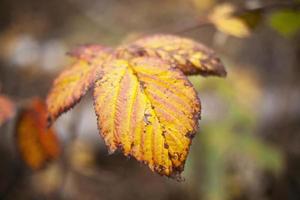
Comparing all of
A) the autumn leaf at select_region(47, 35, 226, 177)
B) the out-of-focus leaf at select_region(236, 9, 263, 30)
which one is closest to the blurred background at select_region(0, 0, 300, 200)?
the out-of-focus leaf at select_region(236, 9, 263, 30)

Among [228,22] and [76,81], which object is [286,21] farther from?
[76,81]

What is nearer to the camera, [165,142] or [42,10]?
[165,142]

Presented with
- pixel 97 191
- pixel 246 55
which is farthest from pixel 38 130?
pixel 246 55

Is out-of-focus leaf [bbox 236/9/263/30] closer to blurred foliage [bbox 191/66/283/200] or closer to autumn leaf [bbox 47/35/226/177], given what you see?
autumn leaf [bbox 47/35/226/177]

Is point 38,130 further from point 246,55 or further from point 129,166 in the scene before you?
point 246,55

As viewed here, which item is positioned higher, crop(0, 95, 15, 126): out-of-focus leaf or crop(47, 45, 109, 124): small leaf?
crop(47, 45, 109, 124): small leaf

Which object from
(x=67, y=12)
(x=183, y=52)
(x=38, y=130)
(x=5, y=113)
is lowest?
(x=67, y=12)

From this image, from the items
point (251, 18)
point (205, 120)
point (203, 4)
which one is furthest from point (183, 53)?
point (205, 120)
